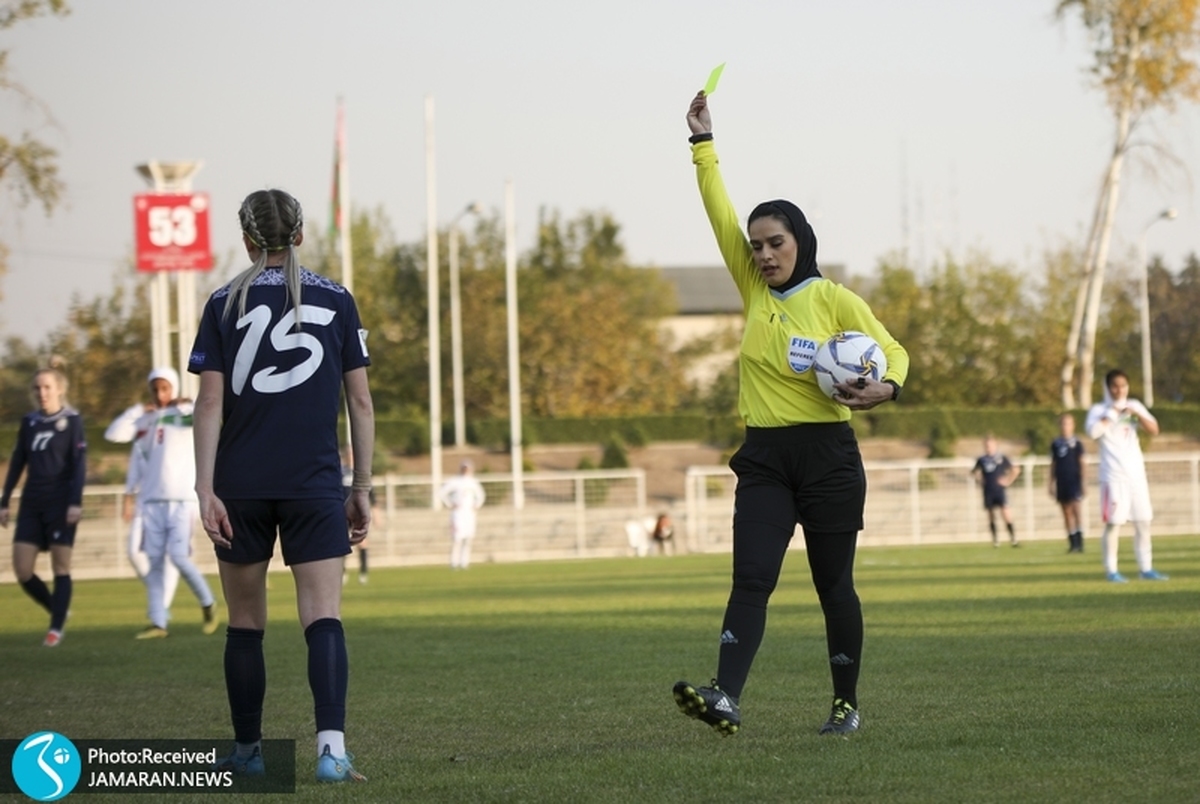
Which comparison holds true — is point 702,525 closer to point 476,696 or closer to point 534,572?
point 534,572

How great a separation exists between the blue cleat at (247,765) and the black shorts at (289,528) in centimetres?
75

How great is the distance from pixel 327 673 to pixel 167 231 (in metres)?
27.5

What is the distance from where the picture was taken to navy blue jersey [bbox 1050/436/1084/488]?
1076 inches

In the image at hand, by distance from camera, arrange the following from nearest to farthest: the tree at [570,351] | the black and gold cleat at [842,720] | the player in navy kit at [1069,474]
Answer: the black and gold cleat at [842,720], the player in navy kit at [1069,474], the tree at [570,351]

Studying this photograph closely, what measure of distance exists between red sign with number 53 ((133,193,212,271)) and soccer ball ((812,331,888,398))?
88.1 feet

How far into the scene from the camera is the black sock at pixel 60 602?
44.9ft

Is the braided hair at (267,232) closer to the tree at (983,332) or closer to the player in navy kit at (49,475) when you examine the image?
the player in navy kit at (49,475)

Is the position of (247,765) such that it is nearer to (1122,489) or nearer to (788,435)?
(788,435)

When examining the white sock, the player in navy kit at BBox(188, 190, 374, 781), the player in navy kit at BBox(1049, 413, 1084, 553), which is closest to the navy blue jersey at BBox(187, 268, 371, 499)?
the player in navy kit at BBox(188, 190, 374, 781)

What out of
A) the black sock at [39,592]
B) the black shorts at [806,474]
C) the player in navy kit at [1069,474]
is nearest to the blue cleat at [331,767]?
the black shorts at [806,474]

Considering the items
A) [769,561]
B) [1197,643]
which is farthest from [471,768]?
[1197,643]

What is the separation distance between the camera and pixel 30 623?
16.7 meters

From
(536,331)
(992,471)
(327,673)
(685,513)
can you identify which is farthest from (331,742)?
(536,331)

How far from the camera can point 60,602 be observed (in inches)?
539
